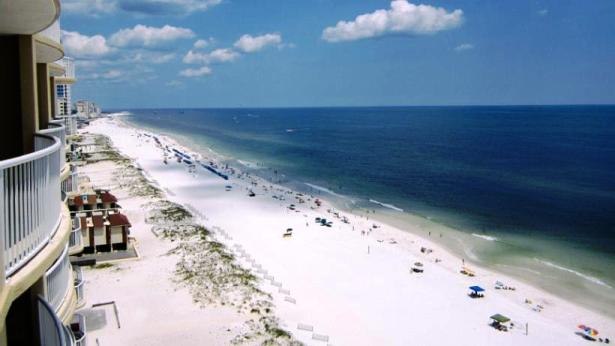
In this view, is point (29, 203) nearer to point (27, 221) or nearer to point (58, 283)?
point (27, 221)

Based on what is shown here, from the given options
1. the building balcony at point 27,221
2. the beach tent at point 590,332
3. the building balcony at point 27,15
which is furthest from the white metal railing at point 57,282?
the beach tent at point 590,332

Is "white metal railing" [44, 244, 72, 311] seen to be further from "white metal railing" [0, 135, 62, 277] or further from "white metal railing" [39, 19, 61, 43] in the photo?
"white metal railing" [39, 19, 61, 43]

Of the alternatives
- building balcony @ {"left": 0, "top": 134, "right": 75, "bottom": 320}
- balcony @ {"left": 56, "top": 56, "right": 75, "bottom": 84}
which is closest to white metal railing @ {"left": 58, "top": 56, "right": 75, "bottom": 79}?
balcony @ {"left": 56, "top": 56, "right": 75, "bottom": 84}

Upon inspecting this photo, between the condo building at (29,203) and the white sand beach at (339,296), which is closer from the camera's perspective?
the condo building at (29,203)

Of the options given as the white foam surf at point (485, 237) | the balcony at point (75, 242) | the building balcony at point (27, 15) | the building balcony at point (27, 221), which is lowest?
the white foam surf at point (485, 237)

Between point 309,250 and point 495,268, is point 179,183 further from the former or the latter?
point 495,268

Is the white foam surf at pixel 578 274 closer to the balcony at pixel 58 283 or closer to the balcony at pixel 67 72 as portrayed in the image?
the balcony at pixel 67 72
